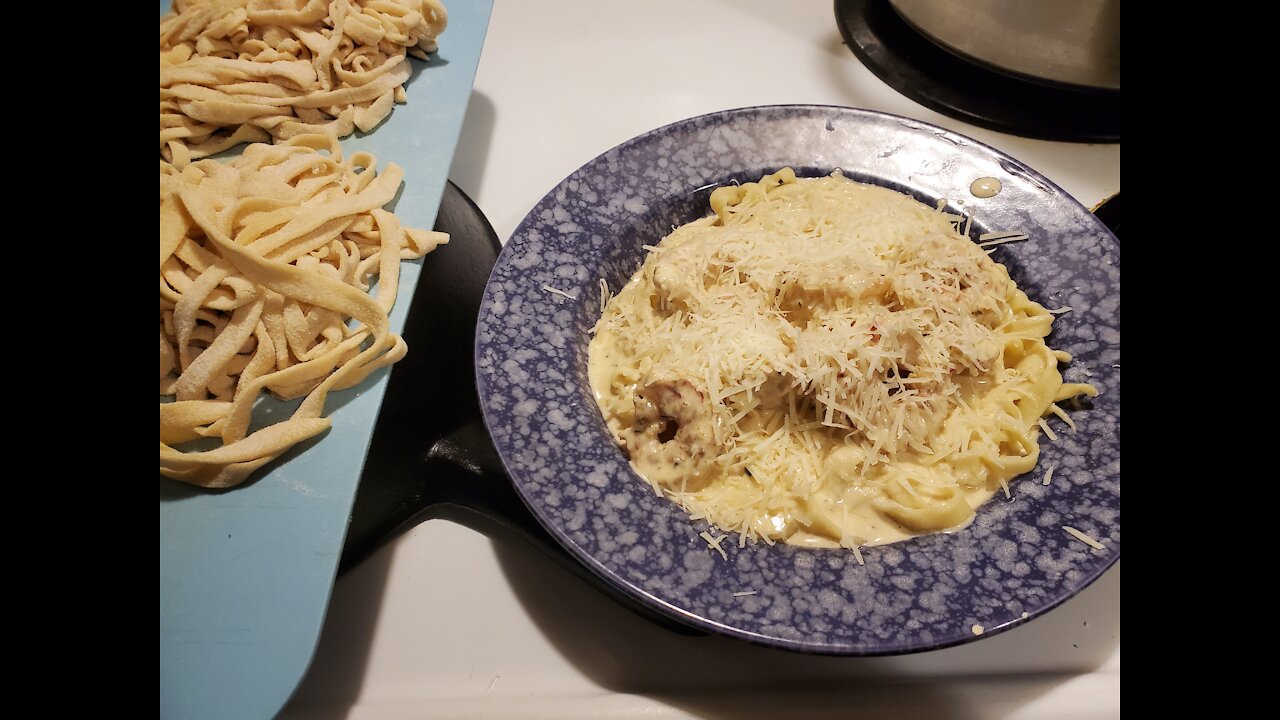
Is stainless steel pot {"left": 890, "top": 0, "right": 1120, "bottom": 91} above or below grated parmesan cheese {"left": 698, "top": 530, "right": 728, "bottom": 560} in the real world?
above

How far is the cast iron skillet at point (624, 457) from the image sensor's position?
832 millimetres

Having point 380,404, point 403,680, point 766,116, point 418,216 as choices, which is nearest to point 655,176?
point 766,116

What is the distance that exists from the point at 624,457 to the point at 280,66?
1.09 metres

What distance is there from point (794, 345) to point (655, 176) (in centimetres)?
44

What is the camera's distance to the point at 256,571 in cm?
90

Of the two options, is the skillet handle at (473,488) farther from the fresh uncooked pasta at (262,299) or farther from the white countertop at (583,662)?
the fresh uncooked pasta at (262,299)

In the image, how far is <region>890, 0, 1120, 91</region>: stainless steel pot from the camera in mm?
1473

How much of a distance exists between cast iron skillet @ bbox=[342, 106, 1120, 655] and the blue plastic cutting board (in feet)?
0.24

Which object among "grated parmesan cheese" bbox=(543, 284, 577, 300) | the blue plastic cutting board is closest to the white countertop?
the blue plastic cutting board

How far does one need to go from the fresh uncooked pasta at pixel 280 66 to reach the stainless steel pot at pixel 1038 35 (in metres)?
1.10

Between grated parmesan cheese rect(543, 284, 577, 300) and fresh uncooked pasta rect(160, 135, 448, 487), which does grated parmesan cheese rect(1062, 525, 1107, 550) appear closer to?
grated parmesan cheese rect(543, 284, 577, 300)

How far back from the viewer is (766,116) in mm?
1361

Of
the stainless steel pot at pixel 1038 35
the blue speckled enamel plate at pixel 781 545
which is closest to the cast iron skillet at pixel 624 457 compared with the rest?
the blue speckled enamel plate at pixel 781 545

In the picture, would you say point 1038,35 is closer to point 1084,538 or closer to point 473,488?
point 1084,538
